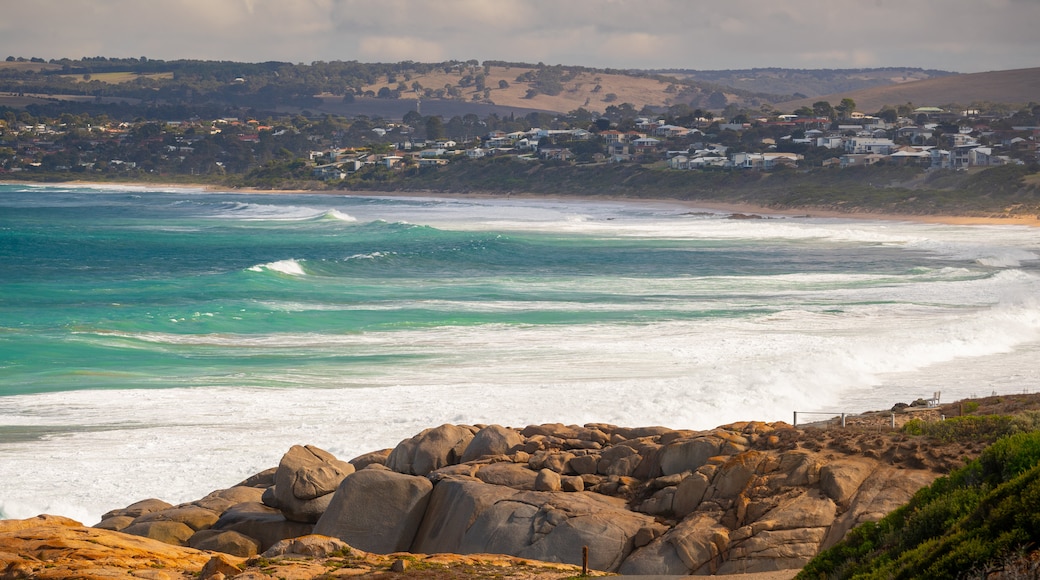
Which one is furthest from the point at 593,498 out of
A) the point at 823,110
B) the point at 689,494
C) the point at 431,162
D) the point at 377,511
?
the point at 823,110

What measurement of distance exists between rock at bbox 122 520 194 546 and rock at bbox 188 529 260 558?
178 millimetres

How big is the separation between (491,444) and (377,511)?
2081 mm

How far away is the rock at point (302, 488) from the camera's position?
14727 mm

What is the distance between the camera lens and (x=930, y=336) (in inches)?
1130

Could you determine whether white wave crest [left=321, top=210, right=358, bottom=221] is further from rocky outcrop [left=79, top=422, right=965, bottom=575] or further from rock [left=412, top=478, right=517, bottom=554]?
rock [left=412, top=478, right=517, bottom=554]

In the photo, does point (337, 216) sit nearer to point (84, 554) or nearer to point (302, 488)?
point (302, 488)

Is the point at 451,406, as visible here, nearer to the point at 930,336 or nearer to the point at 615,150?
the point at 930,336

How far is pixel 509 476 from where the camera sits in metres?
14.3

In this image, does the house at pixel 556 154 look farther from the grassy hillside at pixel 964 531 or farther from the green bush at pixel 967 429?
the grassy hillside at pixel 964 531

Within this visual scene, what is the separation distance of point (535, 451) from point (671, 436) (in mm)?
1871

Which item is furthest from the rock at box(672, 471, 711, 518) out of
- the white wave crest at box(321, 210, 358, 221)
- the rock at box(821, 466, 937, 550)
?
the white wave crest at box(321, 210, 358, 221)

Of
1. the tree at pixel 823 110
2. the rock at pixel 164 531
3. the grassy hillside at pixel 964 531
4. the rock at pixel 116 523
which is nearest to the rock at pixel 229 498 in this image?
the rock at pixel 164 531

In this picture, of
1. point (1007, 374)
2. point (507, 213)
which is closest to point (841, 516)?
point (1007, 374)

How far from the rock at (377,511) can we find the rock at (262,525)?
410mm
